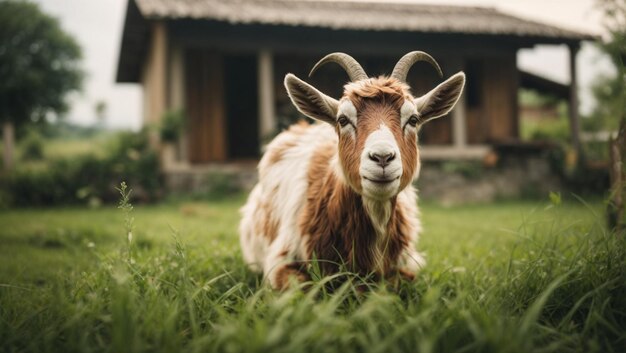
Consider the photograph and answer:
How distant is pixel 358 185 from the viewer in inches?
98.9

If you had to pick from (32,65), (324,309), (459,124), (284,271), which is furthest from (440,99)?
(32,65)

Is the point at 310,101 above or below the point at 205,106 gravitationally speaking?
below

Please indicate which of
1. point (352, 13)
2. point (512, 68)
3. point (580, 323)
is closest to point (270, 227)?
point (580, 323)

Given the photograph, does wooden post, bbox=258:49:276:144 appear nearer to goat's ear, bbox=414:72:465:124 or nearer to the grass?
the grass

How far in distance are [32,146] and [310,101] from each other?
84.5ft

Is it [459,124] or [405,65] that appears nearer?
[405,65]

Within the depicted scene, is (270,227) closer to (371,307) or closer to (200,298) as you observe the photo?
(200,298)

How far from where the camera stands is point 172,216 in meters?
7.32

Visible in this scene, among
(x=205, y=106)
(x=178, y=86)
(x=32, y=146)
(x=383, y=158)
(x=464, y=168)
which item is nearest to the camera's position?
(x=383, y=158)

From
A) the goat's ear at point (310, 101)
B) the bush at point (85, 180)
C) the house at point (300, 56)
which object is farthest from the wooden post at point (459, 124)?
the goat's ear at point (310, 101)

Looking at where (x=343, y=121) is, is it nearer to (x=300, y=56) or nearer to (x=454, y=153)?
(x=454, y=153)

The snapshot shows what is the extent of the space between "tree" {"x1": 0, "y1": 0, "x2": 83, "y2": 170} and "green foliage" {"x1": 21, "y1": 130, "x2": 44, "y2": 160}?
7.66 feet

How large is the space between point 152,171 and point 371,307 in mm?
9215

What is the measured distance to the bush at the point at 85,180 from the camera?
953cm
